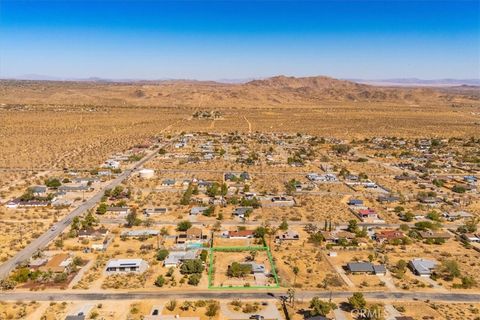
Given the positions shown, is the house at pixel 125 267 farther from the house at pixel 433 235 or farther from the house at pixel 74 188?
the house at pixel 433 235

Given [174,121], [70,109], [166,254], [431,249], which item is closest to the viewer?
[166,254]

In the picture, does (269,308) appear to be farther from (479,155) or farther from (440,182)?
(479,155)

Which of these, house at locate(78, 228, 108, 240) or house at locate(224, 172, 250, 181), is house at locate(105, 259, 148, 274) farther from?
house at locate(224, 172, 250, 181)

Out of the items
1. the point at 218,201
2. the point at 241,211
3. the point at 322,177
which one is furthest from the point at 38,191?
the point at 322,177

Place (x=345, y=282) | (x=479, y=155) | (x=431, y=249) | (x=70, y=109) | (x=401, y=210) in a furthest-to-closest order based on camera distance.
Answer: (x=70, y=109)
(x=479, y=155)
(x=401, y=210)
(x=431, y=249)
(x=345, y=282)

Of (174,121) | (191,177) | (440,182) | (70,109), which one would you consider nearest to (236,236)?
(191,177)

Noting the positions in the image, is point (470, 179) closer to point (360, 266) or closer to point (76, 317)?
point (360, 266)

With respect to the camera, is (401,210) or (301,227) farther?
(401,210)
